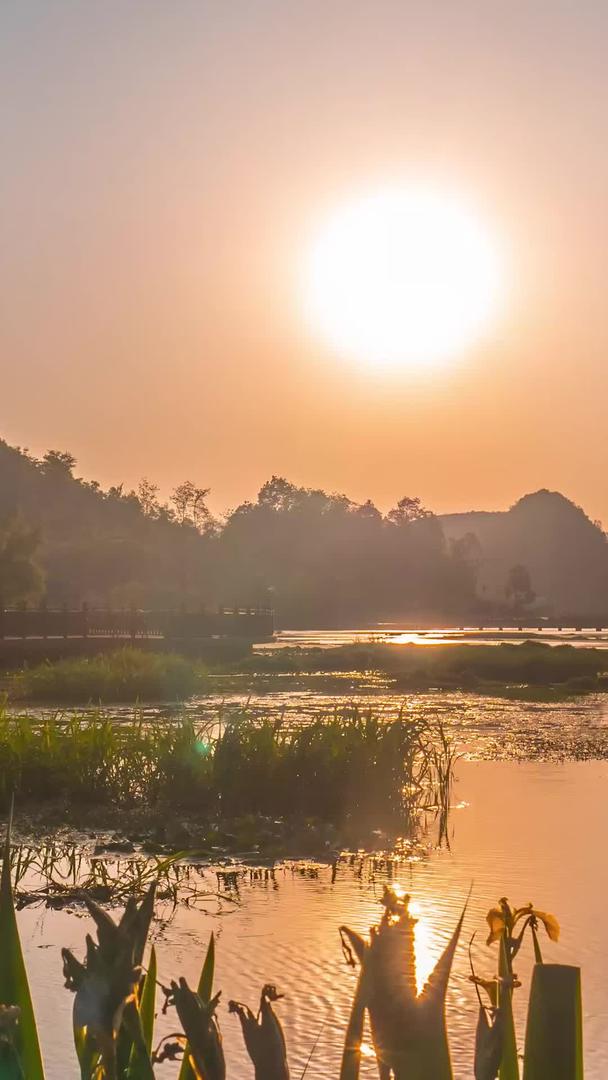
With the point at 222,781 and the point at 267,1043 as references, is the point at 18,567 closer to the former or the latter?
the point at 222,781

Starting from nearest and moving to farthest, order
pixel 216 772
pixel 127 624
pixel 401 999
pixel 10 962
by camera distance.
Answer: pixel 401 999 < pixel 10 962 < pixel 216 772 < pixel 127 624

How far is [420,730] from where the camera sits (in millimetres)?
15477

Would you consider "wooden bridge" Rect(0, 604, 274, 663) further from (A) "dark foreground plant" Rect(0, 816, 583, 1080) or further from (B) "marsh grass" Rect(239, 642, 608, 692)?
(A) "dark foreground plant" Rect(0, 816, 583, 1080)

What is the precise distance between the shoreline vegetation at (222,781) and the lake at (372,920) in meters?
0.96

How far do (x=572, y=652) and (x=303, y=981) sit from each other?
1650 inches

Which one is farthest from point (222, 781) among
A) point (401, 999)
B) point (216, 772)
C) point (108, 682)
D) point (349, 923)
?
point (108, 682)

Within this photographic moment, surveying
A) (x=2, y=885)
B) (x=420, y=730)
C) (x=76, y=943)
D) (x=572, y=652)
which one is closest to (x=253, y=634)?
(x=572, y=652)

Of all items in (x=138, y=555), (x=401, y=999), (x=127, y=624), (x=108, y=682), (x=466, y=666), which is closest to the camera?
(x=401, y=999)

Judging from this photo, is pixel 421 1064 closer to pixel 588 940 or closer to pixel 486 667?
pixel 588 940

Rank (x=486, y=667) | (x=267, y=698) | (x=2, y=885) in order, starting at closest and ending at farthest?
(x=2, y=885)
(x=267, y=698)
(x=486, y=667)

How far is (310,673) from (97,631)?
1939 centimetres

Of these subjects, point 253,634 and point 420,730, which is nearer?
point 420,730

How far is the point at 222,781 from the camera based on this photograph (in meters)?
14.1

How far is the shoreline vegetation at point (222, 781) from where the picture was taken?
44.9ft
